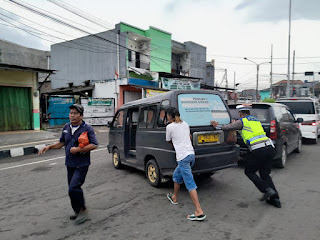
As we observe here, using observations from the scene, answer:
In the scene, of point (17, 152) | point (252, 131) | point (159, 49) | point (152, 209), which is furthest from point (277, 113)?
point (159, 49)

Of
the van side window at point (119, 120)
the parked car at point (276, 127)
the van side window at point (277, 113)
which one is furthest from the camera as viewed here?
the van side window at point (119, 120)

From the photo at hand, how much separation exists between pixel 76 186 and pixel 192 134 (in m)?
2.05

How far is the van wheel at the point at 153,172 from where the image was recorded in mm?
4656

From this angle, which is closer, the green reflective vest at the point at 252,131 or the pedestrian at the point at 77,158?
→ the pedestrian at the point at 77,158

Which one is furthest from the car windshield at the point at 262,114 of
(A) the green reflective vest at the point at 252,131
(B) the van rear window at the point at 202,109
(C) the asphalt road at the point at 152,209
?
(A) the green reflective vest at the point at 252,131

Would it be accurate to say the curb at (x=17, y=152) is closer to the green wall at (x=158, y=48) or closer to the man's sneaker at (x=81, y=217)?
the man's sneaker at (x=81, y=217)

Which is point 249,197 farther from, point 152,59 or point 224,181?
point 152,59

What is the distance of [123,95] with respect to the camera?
20562mm

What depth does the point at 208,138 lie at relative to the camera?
14.4 feet

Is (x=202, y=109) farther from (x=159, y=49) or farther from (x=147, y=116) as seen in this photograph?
(x=159, y=49)

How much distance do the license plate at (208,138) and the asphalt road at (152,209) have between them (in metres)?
0.98

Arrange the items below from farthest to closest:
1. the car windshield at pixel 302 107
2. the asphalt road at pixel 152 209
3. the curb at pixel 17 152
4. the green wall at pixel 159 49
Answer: the green wall at pixel 159 49 < the car windshield at pixel 302 107 < the curb at pixel 17 152 < the asphalt road at pixel 152 209

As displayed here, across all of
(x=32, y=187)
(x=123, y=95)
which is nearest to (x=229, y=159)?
(x=32, y=187)

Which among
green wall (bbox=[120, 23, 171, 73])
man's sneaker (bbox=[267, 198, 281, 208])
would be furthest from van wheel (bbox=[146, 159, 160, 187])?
green wall (bbox=[120, 23, 171, 73])
